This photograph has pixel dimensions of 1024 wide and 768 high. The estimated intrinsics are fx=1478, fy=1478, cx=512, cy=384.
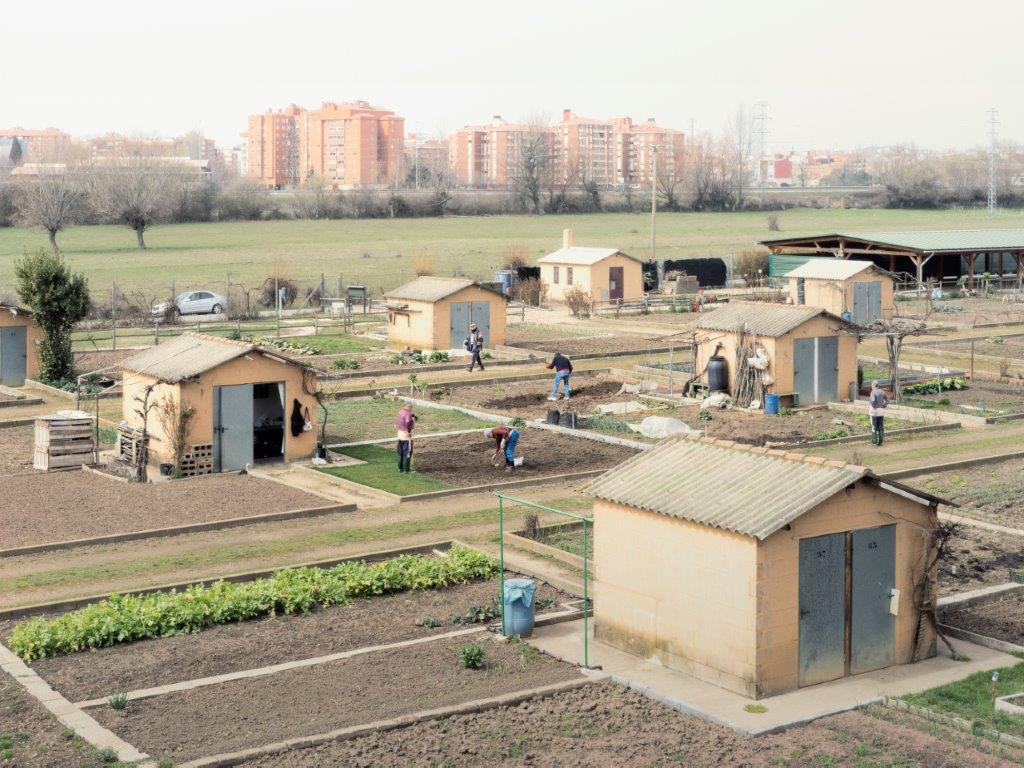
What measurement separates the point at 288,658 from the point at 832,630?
239 inches

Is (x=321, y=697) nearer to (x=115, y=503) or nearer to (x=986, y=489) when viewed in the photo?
(x=115, y=503)

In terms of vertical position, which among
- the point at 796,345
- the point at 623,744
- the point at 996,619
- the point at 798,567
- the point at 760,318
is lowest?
the point at 623,744

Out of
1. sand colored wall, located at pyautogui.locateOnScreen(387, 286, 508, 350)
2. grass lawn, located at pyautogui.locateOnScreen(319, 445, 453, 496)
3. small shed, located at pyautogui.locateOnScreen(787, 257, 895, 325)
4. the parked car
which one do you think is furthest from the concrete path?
the parked car

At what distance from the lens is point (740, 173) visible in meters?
174

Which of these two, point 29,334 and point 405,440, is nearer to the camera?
point 405,440

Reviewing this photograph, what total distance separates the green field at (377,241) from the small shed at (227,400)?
42.2 meters

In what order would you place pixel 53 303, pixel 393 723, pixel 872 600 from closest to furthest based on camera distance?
pixel 393 723, pixel 872 600, pixel 53 303

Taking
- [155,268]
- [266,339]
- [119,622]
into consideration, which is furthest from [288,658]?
[155,268]

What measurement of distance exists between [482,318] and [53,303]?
13581mm

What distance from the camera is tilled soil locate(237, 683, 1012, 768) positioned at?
13516 millimetres

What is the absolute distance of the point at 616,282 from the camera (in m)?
62.1

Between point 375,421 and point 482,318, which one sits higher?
point 482,318

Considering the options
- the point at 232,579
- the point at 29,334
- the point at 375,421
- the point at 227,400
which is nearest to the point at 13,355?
the point at 29,334

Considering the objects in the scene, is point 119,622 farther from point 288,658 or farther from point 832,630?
point 832,630
